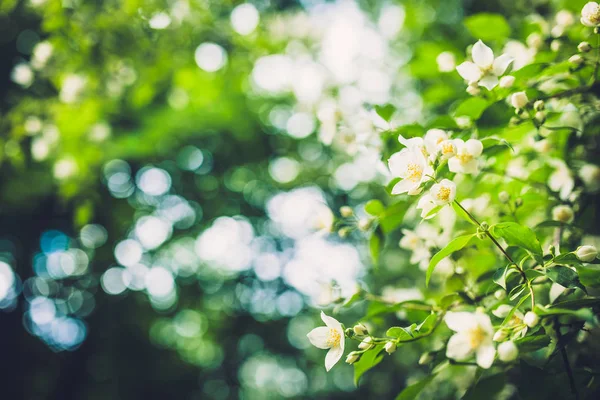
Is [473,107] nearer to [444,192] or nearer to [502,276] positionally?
[444,192]

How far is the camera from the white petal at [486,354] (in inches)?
32.7

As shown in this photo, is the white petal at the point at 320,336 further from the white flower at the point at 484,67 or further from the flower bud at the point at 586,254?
the white flower at the point at 484,67

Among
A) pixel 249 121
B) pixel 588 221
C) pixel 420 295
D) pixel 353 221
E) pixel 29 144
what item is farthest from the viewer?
pixel 249 121

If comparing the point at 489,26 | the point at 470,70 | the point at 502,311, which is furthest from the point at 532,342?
the point at 489,26

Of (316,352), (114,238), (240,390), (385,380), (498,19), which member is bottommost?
(240,390)

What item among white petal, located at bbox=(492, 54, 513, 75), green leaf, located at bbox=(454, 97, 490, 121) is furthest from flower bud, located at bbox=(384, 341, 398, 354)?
white petal, located at bbox=(492, 54, 513, 75)

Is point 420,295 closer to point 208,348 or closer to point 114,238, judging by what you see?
point 114,238

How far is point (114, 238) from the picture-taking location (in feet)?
19.5

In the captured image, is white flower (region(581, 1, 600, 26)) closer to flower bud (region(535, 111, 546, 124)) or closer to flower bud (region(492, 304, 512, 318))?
flower bud (region(535, 111, 546, 124))

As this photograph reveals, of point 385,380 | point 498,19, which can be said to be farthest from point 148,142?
point 385,380

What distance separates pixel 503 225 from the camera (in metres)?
0.91

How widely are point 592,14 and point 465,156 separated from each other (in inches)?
20.3

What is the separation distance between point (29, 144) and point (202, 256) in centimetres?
369

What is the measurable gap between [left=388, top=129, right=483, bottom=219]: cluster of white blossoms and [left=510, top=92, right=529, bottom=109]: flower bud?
0.64ft
